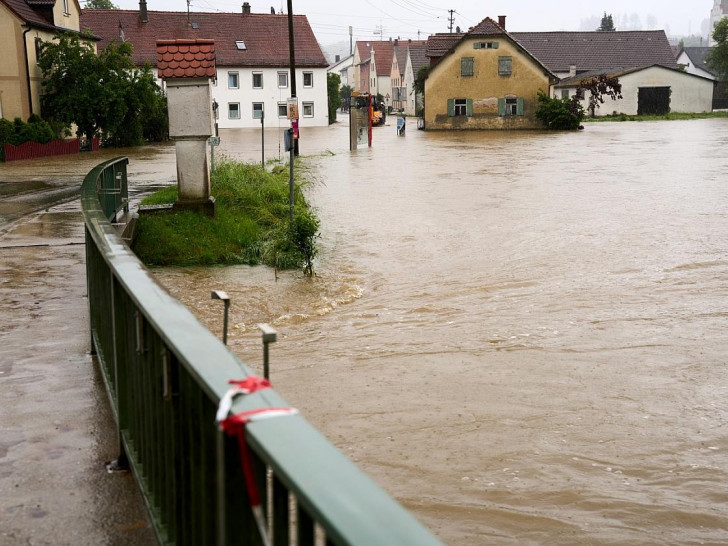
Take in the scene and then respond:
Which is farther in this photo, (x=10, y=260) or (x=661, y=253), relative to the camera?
(x=661, y=253)

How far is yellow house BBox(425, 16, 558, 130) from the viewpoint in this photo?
5925 cm

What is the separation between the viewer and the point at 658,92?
244ft

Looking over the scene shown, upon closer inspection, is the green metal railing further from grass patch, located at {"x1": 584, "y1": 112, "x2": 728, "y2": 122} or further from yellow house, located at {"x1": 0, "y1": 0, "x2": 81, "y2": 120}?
grass patch, located at {"x1": 584, "y1": 112, "x2": 728, "y2": 122}

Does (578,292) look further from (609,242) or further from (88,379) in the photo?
(88,379)

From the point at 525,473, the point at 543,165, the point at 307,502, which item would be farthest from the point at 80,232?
the point at 543,165

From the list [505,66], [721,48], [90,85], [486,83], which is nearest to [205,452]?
[90,85]

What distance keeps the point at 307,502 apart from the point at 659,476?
5.35 m

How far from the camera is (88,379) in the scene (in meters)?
6.04

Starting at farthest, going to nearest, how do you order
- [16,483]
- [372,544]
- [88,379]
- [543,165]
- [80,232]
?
[543,165]
[80,232]
[88,379]
[16,483]
[372,544]

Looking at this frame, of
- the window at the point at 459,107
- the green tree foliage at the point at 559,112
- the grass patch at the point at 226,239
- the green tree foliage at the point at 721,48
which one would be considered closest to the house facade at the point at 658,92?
the green tree foliage at the point at 721,48

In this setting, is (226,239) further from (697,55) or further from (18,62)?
(697,55)

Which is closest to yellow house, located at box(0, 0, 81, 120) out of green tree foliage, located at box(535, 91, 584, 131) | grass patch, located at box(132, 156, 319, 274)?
grass patch, located at box(132, 156, 319, 274)

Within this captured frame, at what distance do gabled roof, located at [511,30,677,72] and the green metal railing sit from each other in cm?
8320

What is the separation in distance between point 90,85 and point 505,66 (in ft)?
96.4
